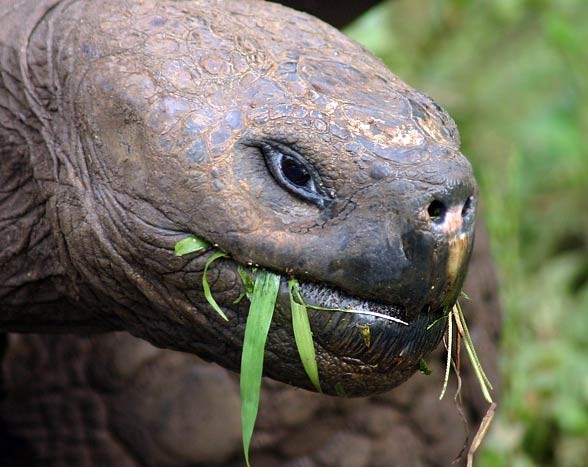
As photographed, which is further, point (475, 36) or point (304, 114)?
point (475, 36)

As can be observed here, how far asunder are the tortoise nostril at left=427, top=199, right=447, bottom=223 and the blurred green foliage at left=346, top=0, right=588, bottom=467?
80.9 inches

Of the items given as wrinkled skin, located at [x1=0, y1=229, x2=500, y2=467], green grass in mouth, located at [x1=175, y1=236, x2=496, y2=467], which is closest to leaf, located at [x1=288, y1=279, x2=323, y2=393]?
green grass in mouth, located at [x1=175, y1=236, x2=496, y2=467]

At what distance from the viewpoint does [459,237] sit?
182 cm

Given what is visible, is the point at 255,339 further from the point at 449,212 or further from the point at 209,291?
the point at 449,212

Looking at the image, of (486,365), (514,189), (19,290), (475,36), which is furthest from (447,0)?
(19,290)

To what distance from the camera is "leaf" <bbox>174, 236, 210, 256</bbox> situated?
194cm

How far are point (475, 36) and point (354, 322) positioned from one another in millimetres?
4958

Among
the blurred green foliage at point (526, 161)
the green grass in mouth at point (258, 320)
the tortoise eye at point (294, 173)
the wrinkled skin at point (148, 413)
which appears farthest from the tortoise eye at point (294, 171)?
the blurred green foliage at point (526, 161)

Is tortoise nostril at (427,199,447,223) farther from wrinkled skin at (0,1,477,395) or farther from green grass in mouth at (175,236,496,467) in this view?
green grass in mouth at (175,236,496,467)

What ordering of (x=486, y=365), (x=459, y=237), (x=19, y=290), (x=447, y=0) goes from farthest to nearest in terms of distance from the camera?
(x=447, y=0) → (x=486, y=365) → (x=19, y=290) → (x=459, y=237)

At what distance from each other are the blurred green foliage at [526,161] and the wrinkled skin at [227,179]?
1.92 m

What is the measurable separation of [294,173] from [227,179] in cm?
10

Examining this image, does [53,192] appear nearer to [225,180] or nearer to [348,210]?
[225,180]

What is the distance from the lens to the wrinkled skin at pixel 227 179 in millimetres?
1831
